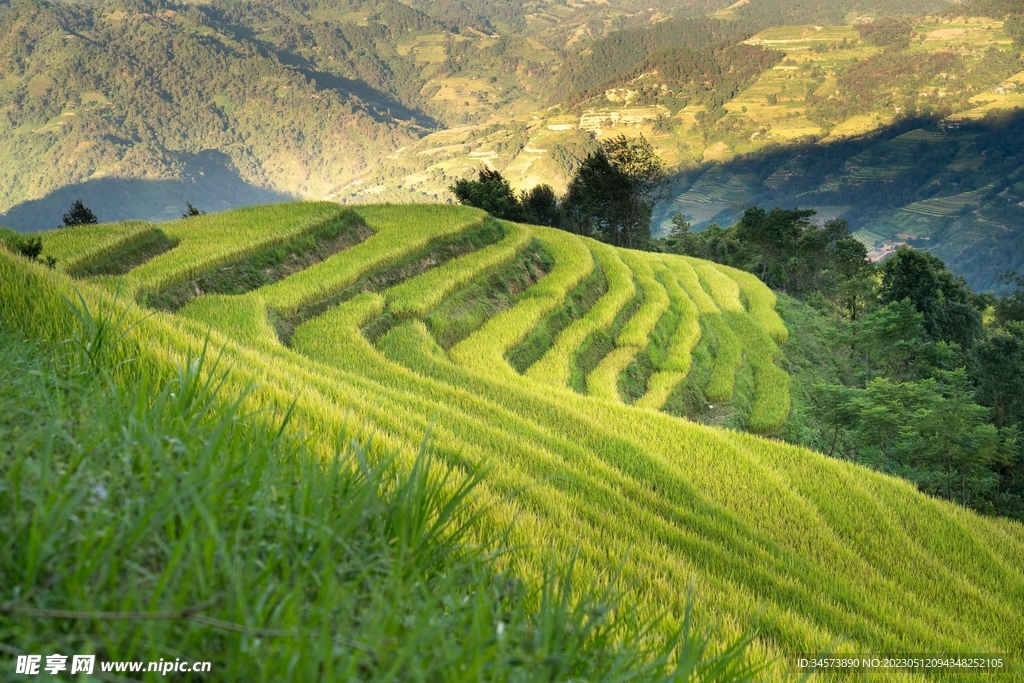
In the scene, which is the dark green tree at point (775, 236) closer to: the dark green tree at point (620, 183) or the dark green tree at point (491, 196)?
the dark green tree at point (620, 183)

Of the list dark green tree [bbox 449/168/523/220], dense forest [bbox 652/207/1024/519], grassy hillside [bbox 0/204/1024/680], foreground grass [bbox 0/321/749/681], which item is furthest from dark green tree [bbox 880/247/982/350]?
foreground grass [bbox 0/321/749/681]

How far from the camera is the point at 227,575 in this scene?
93 cm

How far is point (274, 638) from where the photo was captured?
872 millimetres

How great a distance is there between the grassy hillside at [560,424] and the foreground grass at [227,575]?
32 cm

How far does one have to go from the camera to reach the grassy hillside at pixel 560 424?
111 inches

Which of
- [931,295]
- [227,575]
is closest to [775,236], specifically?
[931,295]

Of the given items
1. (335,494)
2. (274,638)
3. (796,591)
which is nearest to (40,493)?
(274,638)

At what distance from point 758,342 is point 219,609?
2145cm

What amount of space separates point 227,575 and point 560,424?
553 centimetres

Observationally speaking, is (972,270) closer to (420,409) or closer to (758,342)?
(758,342)

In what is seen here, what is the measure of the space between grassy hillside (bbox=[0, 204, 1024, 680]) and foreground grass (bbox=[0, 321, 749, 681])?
0.32 meters

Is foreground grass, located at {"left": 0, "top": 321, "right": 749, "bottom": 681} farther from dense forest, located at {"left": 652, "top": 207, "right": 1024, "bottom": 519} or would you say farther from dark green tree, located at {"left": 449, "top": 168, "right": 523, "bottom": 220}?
dark green tree, located at {"left": 449, "top": 168, "right": 523, "bottom": 220}

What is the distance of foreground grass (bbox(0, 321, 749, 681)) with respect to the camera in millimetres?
811

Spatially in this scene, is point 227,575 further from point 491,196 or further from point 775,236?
point 775,236
